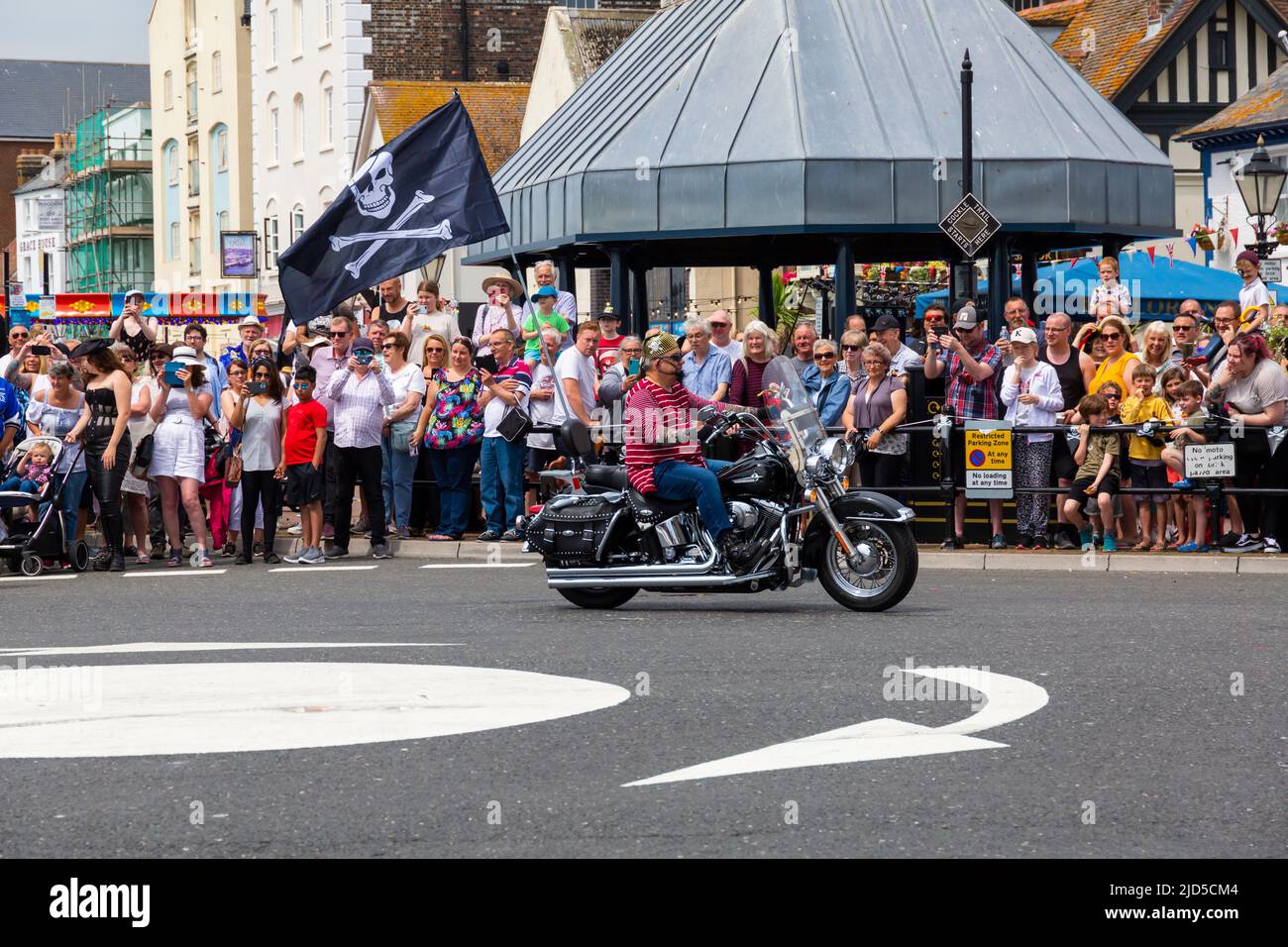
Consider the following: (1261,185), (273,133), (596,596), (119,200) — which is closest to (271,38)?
(273,133)

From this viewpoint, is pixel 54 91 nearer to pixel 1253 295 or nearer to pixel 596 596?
pixel 1253 295

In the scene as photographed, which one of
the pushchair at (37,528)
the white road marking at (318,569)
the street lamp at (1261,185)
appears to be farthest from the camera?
the street lamp at (1261,185)

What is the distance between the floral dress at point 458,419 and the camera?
18.2 meters

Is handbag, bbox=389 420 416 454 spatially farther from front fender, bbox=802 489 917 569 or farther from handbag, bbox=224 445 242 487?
front fender, bbox=802 489 917 569

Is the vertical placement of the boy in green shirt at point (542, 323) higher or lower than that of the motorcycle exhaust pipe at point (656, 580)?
higher

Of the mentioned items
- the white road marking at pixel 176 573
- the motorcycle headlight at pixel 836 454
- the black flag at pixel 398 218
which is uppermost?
the black flag at pixel 398 218

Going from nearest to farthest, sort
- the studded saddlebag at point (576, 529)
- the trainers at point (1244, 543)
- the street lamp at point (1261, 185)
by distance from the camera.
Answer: the studded saddlebag at point (576, 529)
the trainers at point (1244, 543)
the street lamp at point (1261, 185)

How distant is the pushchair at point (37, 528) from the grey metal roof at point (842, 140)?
955 centimetres

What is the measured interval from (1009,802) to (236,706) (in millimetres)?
3709

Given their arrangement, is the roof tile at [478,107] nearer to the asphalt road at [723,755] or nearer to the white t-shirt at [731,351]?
the white t-shirt at [731,351]

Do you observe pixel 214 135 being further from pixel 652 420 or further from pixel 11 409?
pixel 652 420

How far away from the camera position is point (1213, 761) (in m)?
7.51

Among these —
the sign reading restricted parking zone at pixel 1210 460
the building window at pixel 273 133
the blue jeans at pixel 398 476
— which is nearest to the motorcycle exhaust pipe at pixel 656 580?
the sign reading restricted parking zone at pixel 1210 460

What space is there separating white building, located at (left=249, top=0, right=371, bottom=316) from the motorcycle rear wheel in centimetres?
4756
